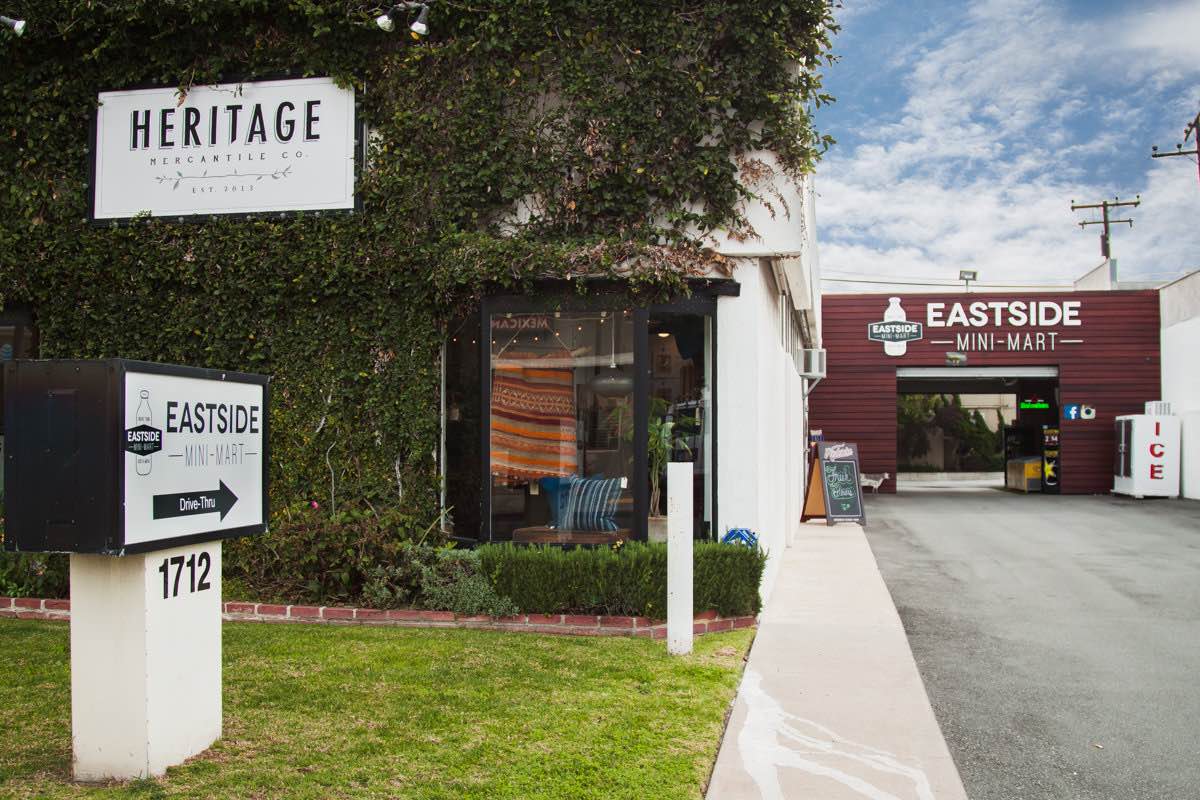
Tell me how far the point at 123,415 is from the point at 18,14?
6367mm

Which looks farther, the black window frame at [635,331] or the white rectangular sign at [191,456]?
the black window frame at [635,331]

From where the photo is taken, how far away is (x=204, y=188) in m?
8.13

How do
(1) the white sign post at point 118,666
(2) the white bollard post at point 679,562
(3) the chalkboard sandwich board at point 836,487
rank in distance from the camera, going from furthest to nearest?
(3) the chalkboard sandwich board at point 836,487
(2) the white bollard post at point 679,562
(1) the white sign post at point 118,666

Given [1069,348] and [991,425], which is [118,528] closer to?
[1069,348]

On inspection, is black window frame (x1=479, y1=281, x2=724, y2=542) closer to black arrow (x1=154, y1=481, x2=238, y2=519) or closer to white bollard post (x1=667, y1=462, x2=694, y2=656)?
white bollard post (x1=667, y1=462, x2=694, y2=656)

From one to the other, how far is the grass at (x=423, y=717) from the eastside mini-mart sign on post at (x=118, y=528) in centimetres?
23

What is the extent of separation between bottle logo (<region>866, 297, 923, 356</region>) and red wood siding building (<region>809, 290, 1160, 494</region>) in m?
0.09

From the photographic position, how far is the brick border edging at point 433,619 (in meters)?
6.64

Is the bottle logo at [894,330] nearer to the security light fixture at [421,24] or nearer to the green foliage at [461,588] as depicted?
the security light fixture at [421,24]

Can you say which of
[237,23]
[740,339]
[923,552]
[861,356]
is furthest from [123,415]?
[861,356]

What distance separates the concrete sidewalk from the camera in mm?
3965

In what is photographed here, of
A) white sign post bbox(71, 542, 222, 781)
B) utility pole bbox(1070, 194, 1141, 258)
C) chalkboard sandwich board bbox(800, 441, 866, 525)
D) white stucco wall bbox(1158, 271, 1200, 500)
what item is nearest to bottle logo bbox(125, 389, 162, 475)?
white sign post bbox(71, 542, 222, 781)

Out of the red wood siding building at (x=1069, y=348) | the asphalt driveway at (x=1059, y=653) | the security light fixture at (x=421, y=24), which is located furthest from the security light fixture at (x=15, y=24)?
the red wood siding building at (x=1069, y=348)

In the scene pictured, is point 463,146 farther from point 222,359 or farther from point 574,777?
point 574,777
